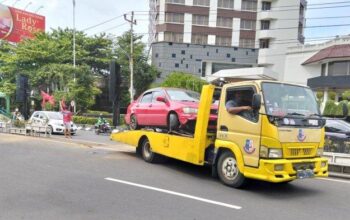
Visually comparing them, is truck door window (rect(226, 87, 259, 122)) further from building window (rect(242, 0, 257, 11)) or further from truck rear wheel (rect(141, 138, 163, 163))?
building window (rect(242, 0, 257, 11))

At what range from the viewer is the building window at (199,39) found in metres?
54.7

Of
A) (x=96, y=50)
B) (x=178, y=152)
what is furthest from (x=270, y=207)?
(x=96, y=50)

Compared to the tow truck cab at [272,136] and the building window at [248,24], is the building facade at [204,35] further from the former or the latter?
the tow truck cab at [272,136]

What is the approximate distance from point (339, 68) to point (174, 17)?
2389 centimetres

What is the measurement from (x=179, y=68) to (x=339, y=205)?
1916 inches

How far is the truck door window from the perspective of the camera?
7.76 m

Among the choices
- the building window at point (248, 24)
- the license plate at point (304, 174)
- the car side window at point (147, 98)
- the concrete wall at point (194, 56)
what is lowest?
the license plate at point (304, 174)

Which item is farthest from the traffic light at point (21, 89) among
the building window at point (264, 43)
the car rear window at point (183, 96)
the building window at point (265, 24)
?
the building window at point (265, 24)

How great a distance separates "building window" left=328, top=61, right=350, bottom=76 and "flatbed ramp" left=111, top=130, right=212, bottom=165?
108ft

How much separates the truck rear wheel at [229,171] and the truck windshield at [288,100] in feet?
4.66

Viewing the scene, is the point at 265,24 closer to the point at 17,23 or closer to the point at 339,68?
the point at 339,68

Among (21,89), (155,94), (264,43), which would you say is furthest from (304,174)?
(264,43)

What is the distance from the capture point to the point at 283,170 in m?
7.36

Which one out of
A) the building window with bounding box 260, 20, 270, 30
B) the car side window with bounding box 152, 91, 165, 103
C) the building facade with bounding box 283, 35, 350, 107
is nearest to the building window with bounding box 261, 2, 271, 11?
the building window with bounding box 260, 20, 270, 30
